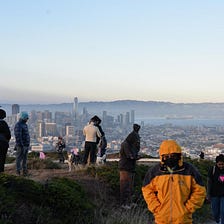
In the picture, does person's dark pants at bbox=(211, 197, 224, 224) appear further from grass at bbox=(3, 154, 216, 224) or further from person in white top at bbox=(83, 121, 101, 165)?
person in white top at bbox=(83, 121, 101, 165)

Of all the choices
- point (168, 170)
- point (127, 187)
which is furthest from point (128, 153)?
point (168, 170)

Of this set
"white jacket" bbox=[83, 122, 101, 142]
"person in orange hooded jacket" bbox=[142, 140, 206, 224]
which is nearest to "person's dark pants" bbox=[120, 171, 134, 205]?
"white jacket" bbox=[83, 122, 101, 142]

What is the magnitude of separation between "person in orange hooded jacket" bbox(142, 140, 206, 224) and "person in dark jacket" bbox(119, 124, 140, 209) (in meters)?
5.66

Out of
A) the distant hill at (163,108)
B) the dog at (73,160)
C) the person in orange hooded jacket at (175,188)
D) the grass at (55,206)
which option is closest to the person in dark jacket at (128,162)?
the grass at (55,206)

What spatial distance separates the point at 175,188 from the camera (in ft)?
19.1

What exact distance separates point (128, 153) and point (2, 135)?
293cm

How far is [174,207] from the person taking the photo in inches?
230

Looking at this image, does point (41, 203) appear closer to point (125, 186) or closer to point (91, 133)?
point (125, 186)

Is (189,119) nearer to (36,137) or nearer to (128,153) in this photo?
(36,137)

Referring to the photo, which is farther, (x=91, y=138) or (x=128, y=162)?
(x=91, y=138)

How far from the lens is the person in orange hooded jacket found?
581 cm

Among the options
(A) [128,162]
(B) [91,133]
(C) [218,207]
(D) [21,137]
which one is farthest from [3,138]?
(C) [218,207]

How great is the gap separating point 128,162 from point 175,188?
5.96 meters

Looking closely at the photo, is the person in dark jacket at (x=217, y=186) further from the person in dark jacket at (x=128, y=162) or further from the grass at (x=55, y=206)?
the person in dark jacket at (x=128, y=162)
